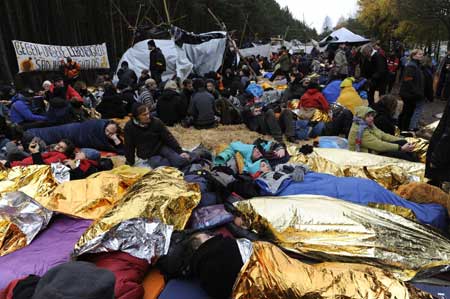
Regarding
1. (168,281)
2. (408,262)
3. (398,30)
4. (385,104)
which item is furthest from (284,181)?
(398,30)

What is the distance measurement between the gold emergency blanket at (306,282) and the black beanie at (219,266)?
0.32ft

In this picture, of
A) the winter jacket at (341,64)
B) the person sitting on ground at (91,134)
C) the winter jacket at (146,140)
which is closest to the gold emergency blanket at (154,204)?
the winter jacket at (146,140)

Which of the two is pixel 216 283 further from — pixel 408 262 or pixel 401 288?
pixel 408 262

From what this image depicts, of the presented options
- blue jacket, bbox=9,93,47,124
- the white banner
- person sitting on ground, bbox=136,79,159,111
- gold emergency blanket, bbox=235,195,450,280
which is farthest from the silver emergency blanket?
the white banner

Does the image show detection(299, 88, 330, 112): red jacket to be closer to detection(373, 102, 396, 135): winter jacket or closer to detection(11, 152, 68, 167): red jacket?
detection(373, 102, 396, 135): winter jacket

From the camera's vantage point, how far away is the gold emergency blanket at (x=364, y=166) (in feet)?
13.7

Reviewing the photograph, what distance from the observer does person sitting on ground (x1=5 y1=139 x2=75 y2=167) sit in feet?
14.1

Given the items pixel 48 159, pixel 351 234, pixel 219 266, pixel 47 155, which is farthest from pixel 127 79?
A: pixel 219 266

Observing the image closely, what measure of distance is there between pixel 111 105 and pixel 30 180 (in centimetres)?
446

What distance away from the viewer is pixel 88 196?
3.42 meters

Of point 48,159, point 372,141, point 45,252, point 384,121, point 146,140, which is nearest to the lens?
point 45,252

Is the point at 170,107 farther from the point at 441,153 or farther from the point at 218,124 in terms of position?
the point at 441,153

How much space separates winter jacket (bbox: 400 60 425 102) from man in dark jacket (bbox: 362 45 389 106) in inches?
81.1

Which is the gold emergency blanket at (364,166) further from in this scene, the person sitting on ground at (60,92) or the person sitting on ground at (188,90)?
the person sitting on ground at (60,92)
